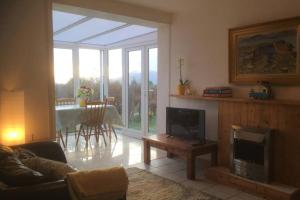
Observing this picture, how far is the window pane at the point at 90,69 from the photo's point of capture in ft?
22.8

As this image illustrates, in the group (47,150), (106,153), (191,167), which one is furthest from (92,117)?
(47,150)

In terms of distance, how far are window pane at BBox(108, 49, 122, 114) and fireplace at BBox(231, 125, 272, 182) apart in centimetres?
381

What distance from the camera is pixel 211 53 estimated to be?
4156mm

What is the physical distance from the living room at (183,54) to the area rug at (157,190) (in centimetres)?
31

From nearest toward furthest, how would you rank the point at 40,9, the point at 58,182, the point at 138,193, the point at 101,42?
the point at 58,182, the point at 138,193, the point at 40,9, the point at 101,42

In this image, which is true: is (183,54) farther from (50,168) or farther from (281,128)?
(50,168)

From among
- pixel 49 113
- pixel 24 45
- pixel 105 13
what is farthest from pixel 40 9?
pixel 49 113

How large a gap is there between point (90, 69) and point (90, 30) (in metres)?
1.60

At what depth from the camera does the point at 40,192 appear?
1.66m

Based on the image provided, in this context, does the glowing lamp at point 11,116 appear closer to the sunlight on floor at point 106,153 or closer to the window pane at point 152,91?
the sunlight on floor at point 106,153

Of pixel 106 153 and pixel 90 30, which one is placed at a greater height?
pixel 90 30

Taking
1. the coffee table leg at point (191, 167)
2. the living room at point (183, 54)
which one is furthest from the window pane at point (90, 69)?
the coffee table leg at point (191, 167)

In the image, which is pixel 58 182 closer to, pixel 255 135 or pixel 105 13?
pixel 255 135

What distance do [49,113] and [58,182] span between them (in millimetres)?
2013
